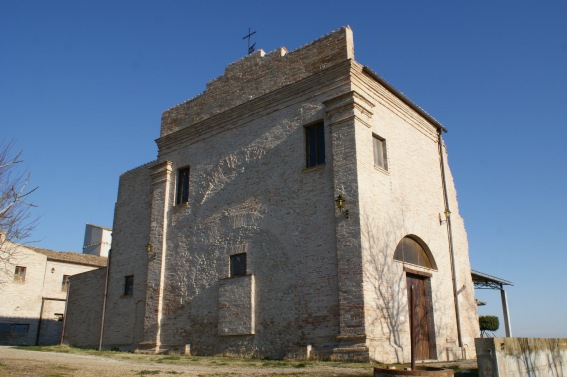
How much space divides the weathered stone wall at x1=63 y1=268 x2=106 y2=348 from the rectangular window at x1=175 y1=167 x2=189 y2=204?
492 centimetres

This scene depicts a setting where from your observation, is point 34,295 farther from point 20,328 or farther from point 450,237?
point 450,237

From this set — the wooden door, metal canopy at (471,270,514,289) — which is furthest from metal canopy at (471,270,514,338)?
the wooden door

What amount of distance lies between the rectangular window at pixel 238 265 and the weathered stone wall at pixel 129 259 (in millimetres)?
3942

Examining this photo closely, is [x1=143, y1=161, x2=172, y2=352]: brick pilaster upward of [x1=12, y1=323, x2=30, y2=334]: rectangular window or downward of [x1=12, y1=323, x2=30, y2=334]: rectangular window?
upward

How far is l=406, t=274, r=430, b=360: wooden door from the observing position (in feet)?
43.3

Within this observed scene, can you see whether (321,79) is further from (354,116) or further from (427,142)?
(427,142)

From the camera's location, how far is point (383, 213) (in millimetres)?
12773

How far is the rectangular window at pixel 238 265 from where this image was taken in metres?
14.0

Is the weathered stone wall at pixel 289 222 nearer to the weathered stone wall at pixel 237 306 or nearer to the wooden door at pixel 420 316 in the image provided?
the weathered stone wall at pixel 237 306

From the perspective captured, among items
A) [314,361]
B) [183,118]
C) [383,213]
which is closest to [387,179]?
[383,213]

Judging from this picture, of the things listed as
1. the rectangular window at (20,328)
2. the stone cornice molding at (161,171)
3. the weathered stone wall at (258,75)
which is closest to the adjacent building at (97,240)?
the rectangular window at (20,328)

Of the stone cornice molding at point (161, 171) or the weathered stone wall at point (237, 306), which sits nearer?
the weathered stone wall at point (237, 306)

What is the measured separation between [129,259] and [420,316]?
10.4 m

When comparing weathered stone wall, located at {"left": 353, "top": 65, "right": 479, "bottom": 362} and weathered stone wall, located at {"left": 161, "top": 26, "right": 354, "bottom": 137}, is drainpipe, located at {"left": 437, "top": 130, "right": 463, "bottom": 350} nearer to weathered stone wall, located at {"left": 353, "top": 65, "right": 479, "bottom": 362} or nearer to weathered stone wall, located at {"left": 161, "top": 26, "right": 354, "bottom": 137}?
weathered stone wall, located at {"left": 353, "top": 65, "right": 479, "bottom": 362}
